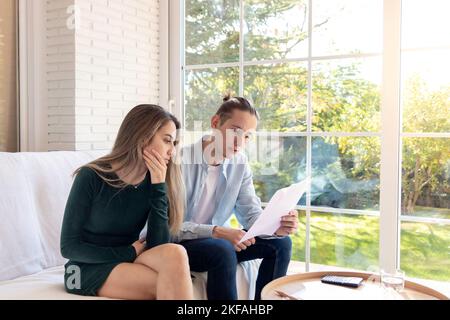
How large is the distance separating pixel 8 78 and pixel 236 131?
144cm

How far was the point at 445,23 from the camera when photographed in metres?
2.59

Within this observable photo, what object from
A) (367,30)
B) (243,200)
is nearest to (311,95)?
(367,30)

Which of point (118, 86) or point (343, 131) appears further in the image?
point (118, 86)

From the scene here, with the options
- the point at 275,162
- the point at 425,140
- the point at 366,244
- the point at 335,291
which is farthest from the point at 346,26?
the point at 335,291

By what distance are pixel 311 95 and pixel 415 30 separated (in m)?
0.68

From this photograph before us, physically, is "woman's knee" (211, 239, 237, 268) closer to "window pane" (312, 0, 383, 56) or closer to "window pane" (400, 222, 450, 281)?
"window pane" (400, 222, 450, 281)

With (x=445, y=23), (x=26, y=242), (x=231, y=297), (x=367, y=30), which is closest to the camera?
(x=231, y=297)

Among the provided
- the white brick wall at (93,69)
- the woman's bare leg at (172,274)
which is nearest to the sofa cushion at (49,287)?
the woman's bare leg at (172,274)

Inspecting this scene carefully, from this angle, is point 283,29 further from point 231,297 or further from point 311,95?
Answer: point 231,297

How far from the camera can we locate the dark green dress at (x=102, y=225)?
64.9 inches

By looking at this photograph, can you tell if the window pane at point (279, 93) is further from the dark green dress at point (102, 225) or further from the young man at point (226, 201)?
the dark green dress at point (102, 225)

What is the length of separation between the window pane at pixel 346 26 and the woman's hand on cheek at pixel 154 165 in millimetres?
1536

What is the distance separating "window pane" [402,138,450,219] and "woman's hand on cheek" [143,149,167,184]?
60.6 inches

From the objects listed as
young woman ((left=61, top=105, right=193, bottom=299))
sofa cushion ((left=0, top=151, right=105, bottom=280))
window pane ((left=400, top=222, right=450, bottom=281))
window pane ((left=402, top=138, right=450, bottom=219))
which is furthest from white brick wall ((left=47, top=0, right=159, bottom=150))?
window pane ((left=400, top=222, right=450, bottom=281))
